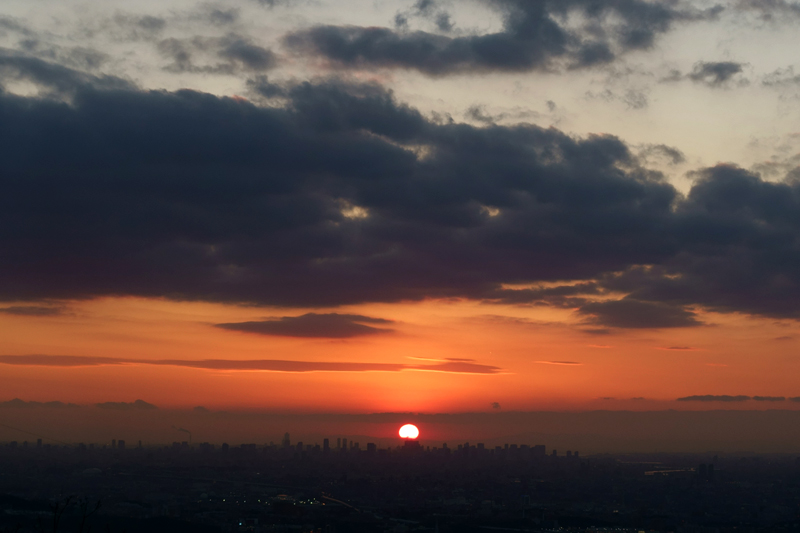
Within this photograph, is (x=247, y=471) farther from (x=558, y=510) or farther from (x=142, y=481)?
(x=558, y=510)

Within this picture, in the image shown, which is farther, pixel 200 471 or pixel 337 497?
pixel 200 471

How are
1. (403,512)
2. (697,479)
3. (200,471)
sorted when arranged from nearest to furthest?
(403,512)
(697,479)
(200,471)

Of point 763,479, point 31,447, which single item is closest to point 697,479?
point 763,479

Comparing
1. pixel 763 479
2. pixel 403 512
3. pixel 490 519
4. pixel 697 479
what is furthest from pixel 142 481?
pixel 763 479

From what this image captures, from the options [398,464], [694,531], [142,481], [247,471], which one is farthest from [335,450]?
[694,531]

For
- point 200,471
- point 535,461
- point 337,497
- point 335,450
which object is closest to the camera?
point 337,497

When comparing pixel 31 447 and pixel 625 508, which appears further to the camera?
pixel 31 447

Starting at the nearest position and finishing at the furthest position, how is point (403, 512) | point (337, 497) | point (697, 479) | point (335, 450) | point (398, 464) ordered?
point (403, 512) < point (337, 497) < point (697, 479) < point (398, 464) < point (335, 450)

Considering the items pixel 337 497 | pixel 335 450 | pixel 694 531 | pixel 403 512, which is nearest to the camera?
pixel 694 531

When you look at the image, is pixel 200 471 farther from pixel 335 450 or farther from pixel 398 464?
pixel 335 450
